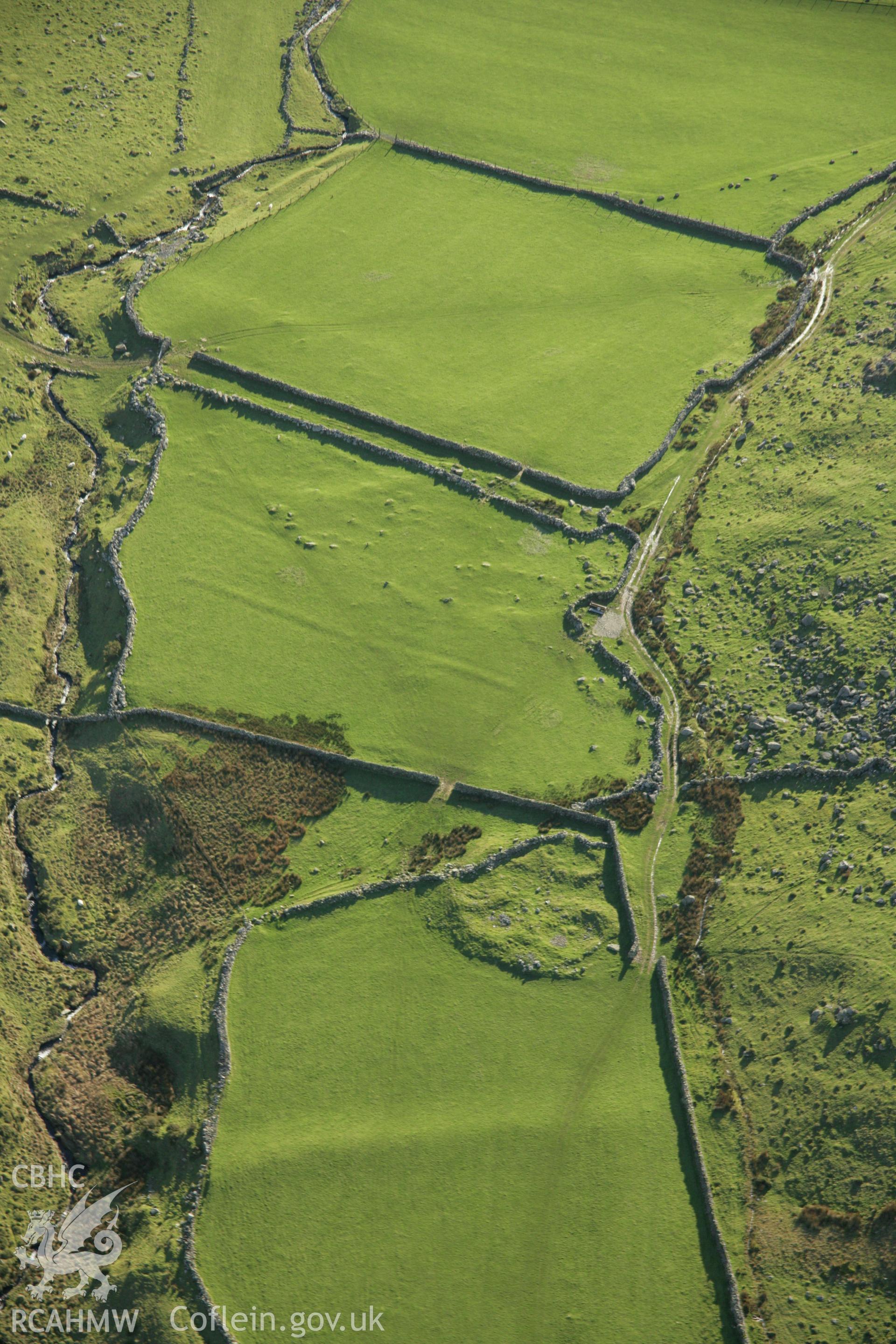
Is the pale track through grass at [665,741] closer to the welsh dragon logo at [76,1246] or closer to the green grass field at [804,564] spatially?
the green grass field at [804,564]

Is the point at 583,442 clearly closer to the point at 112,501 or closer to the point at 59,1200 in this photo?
the point at 112,501

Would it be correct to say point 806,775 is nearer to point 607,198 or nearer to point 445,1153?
point 445,1153

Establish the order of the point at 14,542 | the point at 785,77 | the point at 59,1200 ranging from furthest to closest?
the point at 785,77 < the point at 14,542 < the point at 59,1200

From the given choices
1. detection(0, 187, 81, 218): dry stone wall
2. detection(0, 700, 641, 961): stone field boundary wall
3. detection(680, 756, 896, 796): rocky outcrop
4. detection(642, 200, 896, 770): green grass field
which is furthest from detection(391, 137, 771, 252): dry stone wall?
detection(0, 700, 641, 961): stone field boundary wall

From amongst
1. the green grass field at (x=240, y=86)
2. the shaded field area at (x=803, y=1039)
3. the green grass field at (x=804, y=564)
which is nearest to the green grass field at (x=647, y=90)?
the green grass field at (x=240, y=86)

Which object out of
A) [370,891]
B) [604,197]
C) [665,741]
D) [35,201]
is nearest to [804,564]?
[665,741]

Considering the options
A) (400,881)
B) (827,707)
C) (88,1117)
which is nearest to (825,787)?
(827,707)
